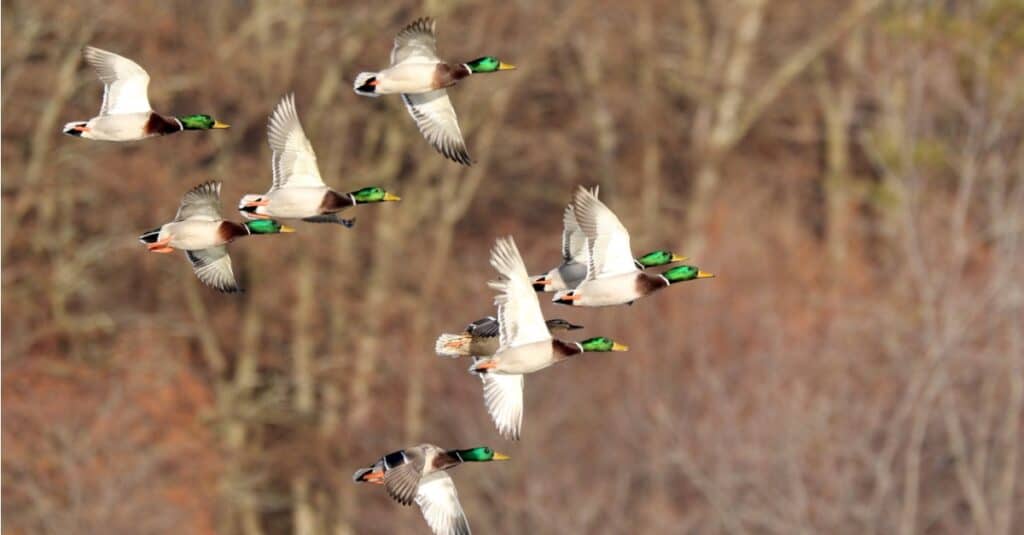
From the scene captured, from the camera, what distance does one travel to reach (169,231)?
1238 centimetres

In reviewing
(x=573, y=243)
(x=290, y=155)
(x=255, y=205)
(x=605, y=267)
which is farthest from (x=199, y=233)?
(x=573, y=243)

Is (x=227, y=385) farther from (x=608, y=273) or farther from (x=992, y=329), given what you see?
(x=608, y=273)

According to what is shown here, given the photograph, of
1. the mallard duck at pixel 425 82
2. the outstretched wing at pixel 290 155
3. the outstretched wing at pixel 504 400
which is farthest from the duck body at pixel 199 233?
the outstretched wing at pixel 504 400

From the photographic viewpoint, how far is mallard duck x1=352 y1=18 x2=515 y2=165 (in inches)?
501

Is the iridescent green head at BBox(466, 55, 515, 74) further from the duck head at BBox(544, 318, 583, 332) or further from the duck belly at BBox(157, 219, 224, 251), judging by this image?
the duck belly at BBox(157, 219, 224, 251)

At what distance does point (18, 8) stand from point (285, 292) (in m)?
7.91

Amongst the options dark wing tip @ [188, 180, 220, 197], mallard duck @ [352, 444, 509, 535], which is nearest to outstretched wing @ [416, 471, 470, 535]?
mallard duck @ [352, 444, 509, 535]

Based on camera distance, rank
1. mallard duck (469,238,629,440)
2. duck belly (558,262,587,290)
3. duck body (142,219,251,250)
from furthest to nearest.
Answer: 1. duck belly (558,262,587,290)
2. duck body (142,219,251,250)
3. mallard duck (469,238,629,440)

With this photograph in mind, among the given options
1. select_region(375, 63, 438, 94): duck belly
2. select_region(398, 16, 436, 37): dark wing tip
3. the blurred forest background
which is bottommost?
the blurred forest background

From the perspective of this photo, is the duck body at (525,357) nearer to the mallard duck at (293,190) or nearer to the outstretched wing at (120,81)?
the mallard duck at (293,190)

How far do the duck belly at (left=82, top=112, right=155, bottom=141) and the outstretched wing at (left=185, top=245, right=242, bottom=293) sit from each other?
728mm

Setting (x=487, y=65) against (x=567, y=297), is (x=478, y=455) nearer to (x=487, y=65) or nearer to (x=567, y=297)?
(x=567, y=297)

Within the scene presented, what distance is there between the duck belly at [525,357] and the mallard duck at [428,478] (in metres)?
0.69

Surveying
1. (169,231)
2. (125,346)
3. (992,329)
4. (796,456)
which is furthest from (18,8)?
(169,231)
